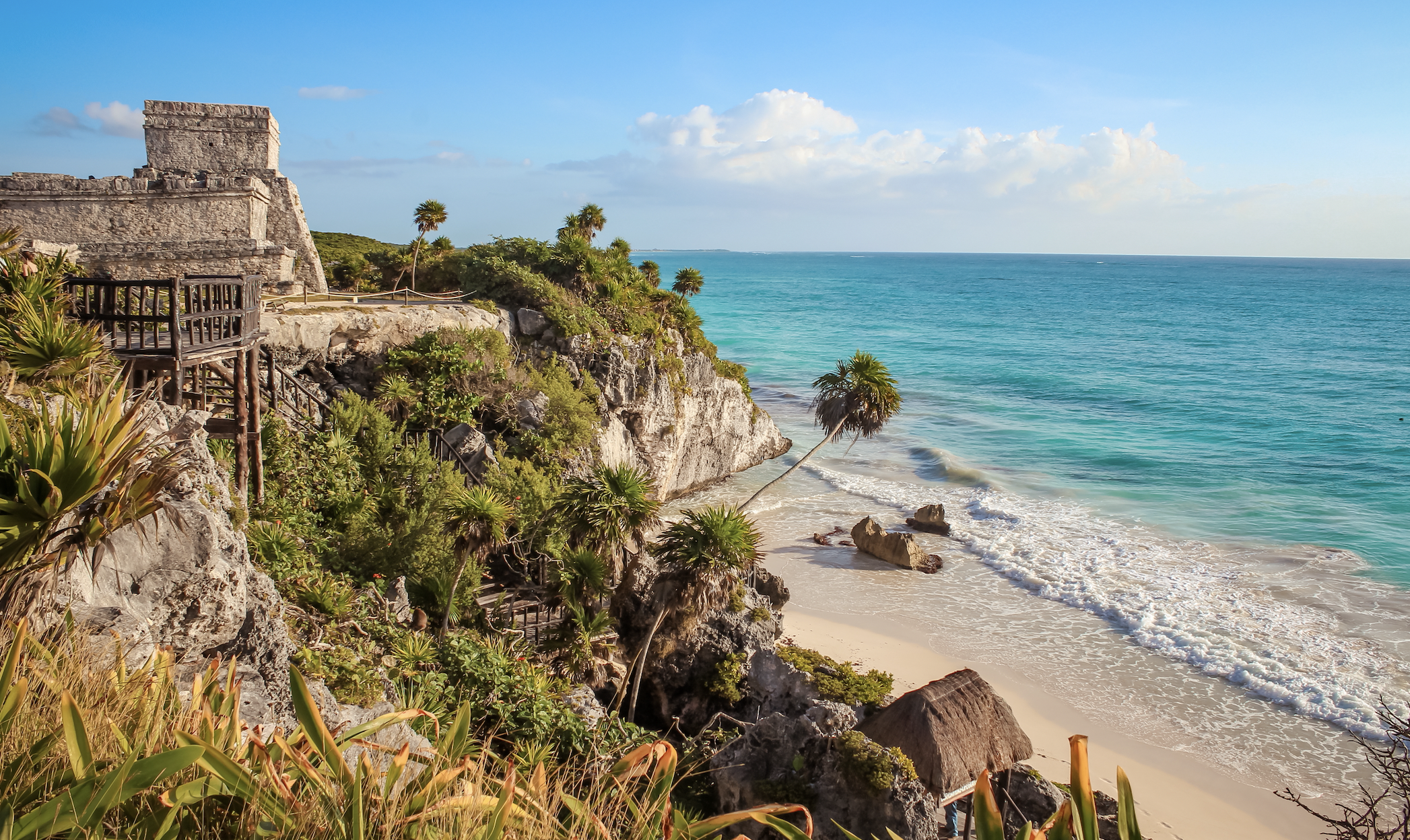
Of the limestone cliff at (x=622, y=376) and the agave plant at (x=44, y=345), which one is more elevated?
the agave plant at (x=44, y=345)

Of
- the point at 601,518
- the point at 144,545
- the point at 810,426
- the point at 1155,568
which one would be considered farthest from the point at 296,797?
the point at 810,426

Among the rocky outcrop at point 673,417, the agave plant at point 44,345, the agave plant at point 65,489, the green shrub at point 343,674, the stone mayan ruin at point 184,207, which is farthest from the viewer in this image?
the rocky outcrop at point 673,417

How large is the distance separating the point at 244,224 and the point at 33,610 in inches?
735

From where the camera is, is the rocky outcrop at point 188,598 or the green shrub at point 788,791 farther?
the green shrub at point 788,791

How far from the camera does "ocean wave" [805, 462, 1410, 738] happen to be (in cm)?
1537

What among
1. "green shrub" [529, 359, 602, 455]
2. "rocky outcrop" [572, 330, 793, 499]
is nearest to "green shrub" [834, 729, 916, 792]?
"green shrub" [529, 359, 602, 455]

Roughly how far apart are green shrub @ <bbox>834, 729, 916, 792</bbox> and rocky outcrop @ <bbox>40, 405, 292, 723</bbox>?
6063 mm

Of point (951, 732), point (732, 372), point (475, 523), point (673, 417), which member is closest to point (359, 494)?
point (475, 523)

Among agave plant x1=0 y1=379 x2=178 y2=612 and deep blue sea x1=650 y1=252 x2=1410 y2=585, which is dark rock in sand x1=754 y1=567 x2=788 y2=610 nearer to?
agave plant x1=0 y1=379 x2=178 y2=612

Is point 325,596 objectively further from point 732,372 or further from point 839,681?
point 732,372

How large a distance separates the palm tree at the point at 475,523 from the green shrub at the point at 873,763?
6365 mm

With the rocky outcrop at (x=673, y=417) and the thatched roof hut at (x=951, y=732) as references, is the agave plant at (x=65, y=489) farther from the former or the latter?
the rocky outcrop at (x=673, y=417)

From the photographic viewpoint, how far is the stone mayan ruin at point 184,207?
18.1 meters

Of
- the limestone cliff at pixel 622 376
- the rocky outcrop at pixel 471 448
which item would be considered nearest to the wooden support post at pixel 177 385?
the rocky outcrop at pixel 471 448
